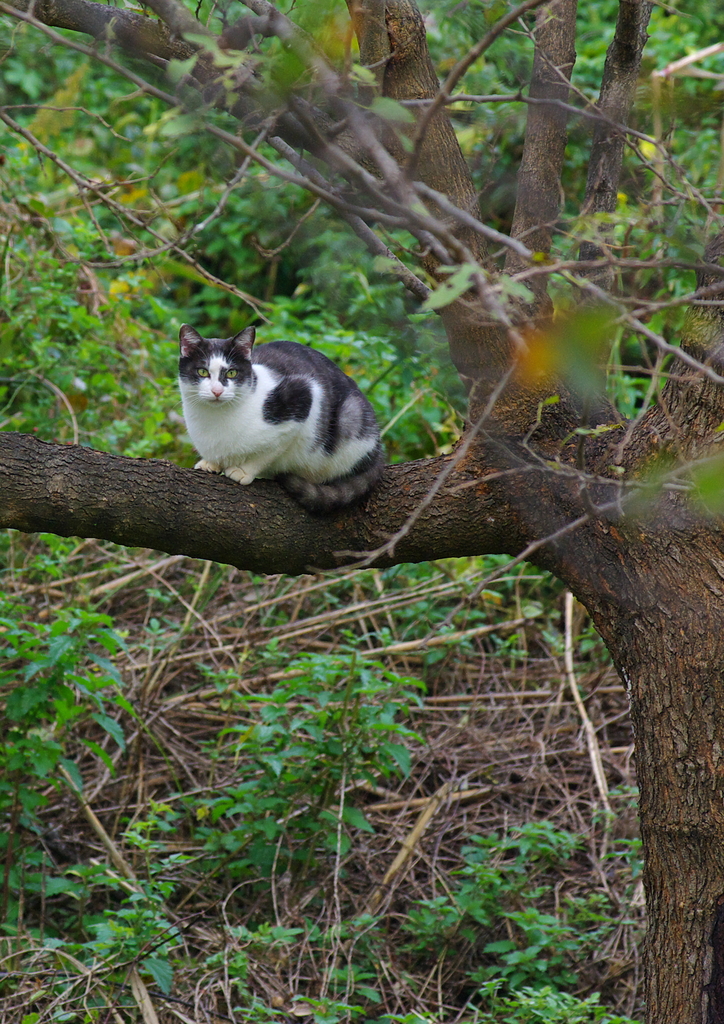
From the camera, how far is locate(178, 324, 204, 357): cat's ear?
3.17 meters

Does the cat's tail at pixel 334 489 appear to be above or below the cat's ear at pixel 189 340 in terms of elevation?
below

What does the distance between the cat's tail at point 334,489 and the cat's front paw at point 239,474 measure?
92 mm

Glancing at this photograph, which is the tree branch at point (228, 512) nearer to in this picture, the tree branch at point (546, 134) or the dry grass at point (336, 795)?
the dry grass at point (336, 795)

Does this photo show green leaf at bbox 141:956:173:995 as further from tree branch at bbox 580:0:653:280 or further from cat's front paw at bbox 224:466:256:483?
tree branch at bbox 580:0:653:280

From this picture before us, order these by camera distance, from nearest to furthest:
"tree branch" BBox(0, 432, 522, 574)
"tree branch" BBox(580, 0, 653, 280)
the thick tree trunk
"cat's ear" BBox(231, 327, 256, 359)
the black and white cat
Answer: the thick tree trunk, "tree branch" BBox(0, 432, 522, 574), "tree branch" BBox(580, 0, 653, 280), the black and white cat, "cat's ear" BBox(231, 327, 256, 359)

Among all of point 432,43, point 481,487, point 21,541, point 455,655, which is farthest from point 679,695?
point 432,43

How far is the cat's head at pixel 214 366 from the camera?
304cm

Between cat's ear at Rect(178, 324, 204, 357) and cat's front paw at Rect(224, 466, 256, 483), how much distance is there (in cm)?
47

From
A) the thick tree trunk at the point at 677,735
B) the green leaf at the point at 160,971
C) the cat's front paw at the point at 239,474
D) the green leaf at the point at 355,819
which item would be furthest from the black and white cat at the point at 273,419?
the green leaf at the point at 160,971

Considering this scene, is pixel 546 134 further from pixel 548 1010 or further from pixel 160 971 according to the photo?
pixel 160 971

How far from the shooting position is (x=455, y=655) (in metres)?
4.71

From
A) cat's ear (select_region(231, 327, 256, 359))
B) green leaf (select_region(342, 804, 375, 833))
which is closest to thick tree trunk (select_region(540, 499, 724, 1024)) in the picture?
green leaf (select_region(342, 804, 375, 833))

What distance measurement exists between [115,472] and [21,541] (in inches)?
87.9

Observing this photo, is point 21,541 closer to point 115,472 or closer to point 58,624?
point 58,624
